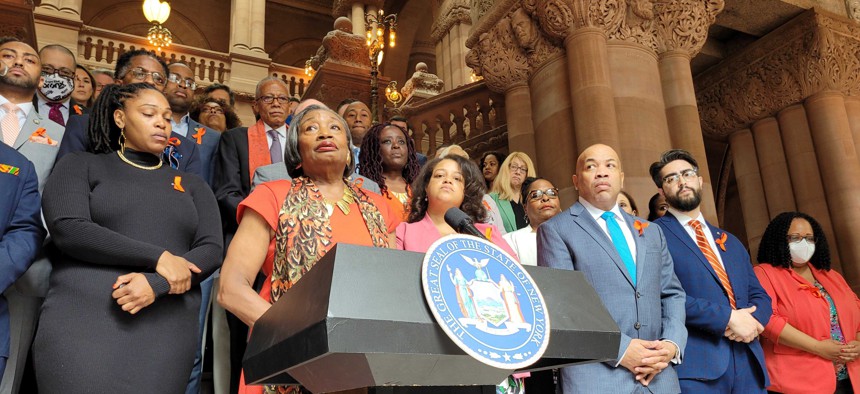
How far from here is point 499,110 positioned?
736cm

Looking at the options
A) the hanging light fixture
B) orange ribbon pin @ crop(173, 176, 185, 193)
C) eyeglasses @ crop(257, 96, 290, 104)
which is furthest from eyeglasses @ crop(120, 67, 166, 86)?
the hanging light fixture

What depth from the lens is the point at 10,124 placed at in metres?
2.98

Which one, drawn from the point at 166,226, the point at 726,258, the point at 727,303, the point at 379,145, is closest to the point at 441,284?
the point at 166,226

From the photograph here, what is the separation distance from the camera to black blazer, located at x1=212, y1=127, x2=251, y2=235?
3438 millimetres

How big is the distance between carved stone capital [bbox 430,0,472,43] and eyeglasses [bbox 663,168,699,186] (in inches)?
441

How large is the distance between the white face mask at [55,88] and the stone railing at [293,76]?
1323 cm

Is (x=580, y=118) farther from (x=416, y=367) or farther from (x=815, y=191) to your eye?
(x=416, y=367)

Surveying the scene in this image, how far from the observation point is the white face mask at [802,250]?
4062 mm

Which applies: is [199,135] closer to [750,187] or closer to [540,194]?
[540,194]

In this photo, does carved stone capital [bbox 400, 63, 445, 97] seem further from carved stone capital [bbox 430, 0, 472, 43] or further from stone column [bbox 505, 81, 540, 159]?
carved stone capital [bbox 430, 0, 472, 43]

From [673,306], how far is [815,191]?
548 centimetres

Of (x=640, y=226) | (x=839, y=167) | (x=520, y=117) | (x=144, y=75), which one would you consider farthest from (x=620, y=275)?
(x=839, y=167)

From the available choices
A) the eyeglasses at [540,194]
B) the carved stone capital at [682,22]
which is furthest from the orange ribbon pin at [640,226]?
the carved stone capital at [682,22]

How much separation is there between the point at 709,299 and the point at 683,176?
634 millimetres
